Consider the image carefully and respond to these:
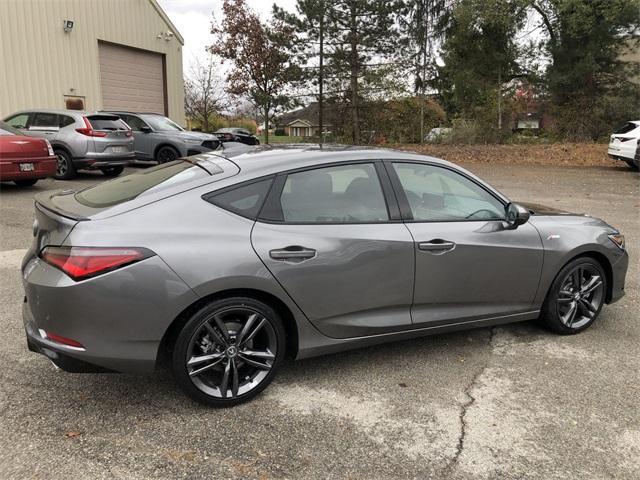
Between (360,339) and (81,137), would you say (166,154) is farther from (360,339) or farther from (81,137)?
(360,339)

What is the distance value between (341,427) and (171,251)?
4.31ft

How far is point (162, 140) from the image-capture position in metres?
13.8

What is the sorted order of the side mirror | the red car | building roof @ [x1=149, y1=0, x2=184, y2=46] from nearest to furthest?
the side mirror, the red car, building roof @ [x1=149, y1=0, x2=184, y2=46]

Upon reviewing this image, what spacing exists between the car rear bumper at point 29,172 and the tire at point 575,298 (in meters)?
9.00

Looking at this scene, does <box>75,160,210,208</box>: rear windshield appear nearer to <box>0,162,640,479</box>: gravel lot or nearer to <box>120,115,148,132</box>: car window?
<box>0,162,640,479</box>: gravel lot

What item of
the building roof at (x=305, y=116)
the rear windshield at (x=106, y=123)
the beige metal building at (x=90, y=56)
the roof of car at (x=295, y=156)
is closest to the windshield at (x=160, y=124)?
the rear windshield at (x=106, y=123)

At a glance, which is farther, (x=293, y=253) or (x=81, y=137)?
(x=81, y=137)

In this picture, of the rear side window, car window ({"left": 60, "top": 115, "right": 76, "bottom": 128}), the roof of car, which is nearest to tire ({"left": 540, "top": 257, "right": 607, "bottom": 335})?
the roof of car

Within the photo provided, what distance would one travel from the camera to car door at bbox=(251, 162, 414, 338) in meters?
3.04

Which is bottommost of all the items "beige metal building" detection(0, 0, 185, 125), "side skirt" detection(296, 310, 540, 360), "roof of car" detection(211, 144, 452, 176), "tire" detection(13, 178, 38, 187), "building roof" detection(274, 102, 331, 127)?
"side skirt" detection(296, 310, 540, 360)

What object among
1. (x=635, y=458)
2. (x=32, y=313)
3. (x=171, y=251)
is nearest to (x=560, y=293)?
(x=635, y=458)

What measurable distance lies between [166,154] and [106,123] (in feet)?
7.17

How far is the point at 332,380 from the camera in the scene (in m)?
3.41

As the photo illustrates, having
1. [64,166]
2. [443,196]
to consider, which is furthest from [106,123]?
[443,196]
